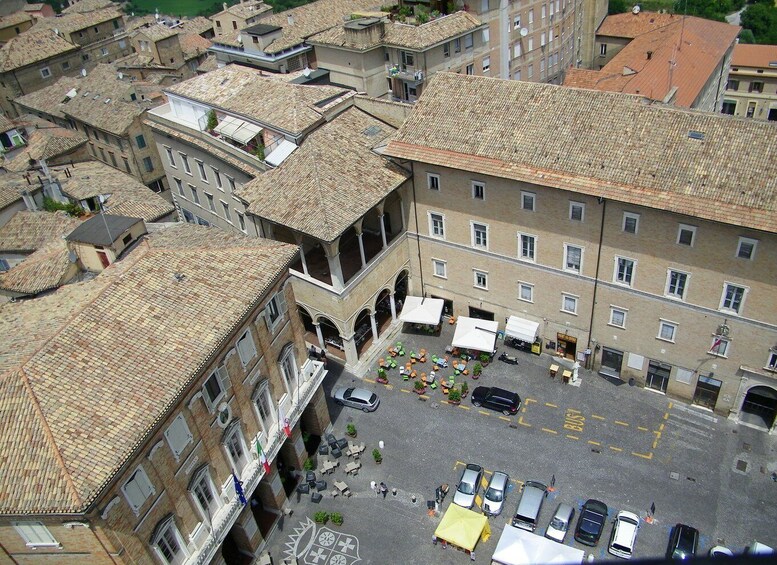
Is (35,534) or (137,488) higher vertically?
(137,488)

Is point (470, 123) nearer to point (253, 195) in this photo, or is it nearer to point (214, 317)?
point (253, 195)

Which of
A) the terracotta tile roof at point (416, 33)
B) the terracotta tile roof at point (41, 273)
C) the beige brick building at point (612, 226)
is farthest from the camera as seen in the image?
the terracotta tile roof at point (416, 33)

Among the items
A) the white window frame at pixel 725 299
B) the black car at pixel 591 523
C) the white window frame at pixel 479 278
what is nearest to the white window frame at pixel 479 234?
the white window frame at pixel 479 278

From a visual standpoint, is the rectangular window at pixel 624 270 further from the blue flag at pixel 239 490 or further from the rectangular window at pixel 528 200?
the blue flag at pixel 239 490

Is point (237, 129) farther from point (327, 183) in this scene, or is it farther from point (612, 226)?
point (612, 226)

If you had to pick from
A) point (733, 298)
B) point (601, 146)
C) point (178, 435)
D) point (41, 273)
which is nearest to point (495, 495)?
point (733, 298)

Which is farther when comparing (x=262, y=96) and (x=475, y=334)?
(x=262, y=96)

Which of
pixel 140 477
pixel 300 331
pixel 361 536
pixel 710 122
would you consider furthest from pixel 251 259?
pixel 710 122
